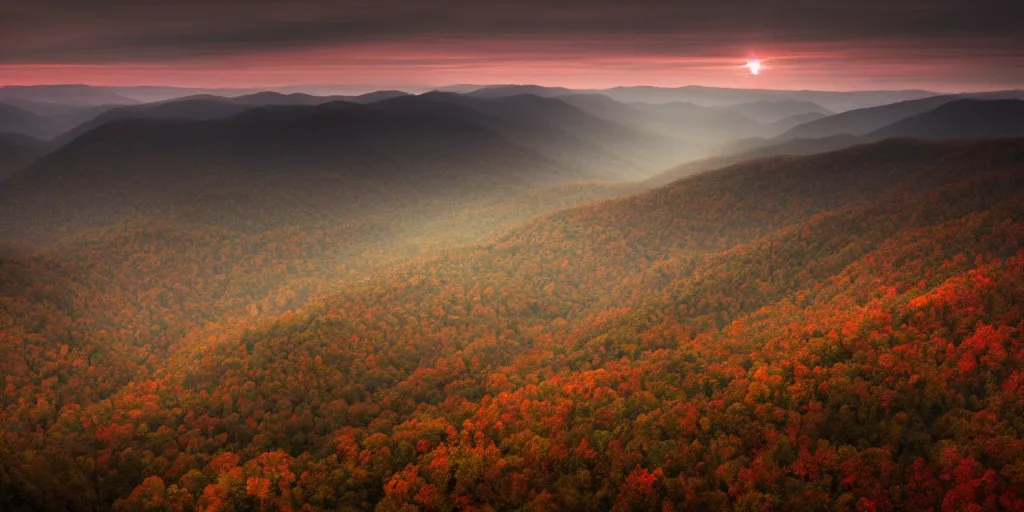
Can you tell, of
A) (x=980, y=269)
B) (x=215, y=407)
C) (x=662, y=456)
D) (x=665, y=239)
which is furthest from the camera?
(x=665, y=239)

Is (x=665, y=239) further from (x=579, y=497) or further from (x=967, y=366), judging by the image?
(x=579, y=497)

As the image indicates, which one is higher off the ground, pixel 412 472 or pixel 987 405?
pixel 987 405

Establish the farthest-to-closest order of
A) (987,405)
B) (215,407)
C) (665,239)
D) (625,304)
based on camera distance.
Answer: (665,239), (625,304), (215,407), (987,405)

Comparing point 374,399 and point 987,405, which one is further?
point 374,399

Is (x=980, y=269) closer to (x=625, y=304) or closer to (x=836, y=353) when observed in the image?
(x=836, y=353)

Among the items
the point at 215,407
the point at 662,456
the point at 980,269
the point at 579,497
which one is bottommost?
the point at 215,407

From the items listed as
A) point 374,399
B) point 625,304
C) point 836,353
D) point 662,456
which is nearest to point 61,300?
point 374,399
